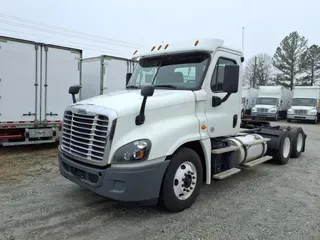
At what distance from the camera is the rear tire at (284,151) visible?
7730mm

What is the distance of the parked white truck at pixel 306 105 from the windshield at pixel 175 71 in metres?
25.0

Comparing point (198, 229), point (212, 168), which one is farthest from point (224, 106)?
point (198, 229)

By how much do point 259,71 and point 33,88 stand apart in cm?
5274

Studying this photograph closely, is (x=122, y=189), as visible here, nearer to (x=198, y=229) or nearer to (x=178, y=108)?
(x=198, y=229)

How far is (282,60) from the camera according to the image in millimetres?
49406

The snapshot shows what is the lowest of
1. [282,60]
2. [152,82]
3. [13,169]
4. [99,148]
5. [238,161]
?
[13,169]

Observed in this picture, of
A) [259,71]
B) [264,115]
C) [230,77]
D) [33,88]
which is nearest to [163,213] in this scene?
[230,77]

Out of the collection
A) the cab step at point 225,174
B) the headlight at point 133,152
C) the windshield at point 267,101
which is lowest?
the cab step at point 225,174

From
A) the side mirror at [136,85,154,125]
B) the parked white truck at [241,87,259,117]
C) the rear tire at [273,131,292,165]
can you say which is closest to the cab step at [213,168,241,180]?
the side mirror at [136,85,154,125]

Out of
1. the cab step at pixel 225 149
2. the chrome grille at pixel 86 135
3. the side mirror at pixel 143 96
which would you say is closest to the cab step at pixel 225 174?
the cab step at pixel 225 149

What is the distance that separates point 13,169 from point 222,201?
187 inches

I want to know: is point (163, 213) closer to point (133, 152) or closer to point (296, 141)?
point (133, 152)

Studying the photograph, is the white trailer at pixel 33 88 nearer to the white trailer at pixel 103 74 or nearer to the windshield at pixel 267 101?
the white trailer at pixel 103 74

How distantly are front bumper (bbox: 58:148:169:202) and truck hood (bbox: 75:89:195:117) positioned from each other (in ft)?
2.50
